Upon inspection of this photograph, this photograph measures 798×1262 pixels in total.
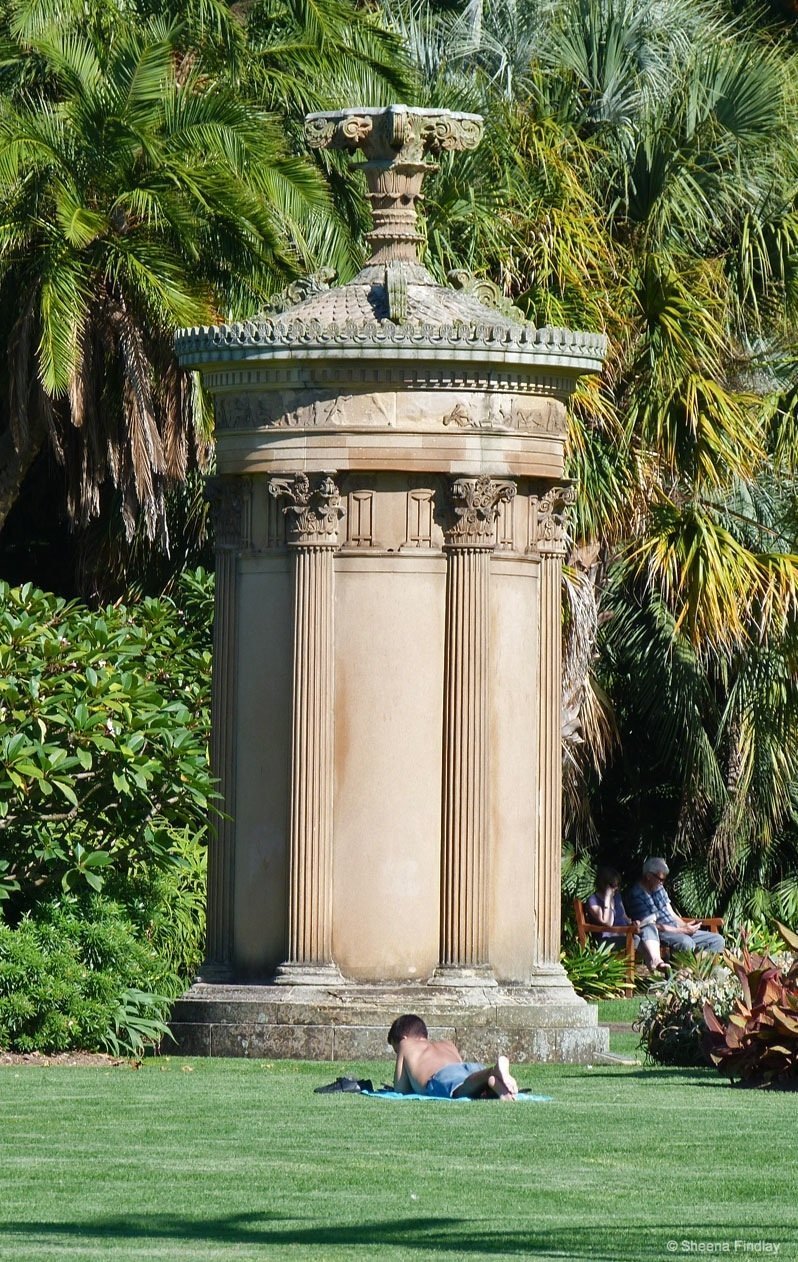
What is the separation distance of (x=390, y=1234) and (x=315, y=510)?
653 cm

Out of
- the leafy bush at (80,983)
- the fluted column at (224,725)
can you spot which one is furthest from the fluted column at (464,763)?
the leafy bush at (80,983)

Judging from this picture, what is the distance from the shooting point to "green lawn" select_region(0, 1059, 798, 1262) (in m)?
7.41

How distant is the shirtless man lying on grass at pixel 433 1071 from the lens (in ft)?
37.9

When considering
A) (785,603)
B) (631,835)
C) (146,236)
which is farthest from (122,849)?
(631,835)

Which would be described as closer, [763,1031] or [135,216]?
[763,1031]

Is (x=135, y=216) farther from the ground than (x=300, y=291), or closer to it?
farther from the ground

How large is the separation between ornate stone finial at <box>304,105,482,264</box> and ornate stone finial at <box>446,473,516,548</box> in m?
1.60

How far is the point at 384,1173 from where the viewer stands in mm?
8758

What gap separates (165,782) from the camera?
14242 millimetres

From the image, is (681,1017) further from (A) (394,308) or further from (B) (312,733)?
(A) (394,308)

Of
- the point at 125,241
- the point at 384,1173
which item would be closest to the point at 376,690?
the point at 384,1173

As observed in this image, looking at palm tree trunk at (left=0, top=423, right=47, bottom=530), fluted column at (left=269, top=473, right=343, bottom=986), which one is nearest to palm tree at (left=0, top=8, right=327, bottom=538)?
palm tree trunk at (left=0, top=423, right=47, bottom=530)

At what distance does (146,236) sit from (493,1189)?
37.6 feet

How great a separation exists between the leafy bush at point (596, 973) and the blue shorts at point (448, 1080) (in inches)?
310
